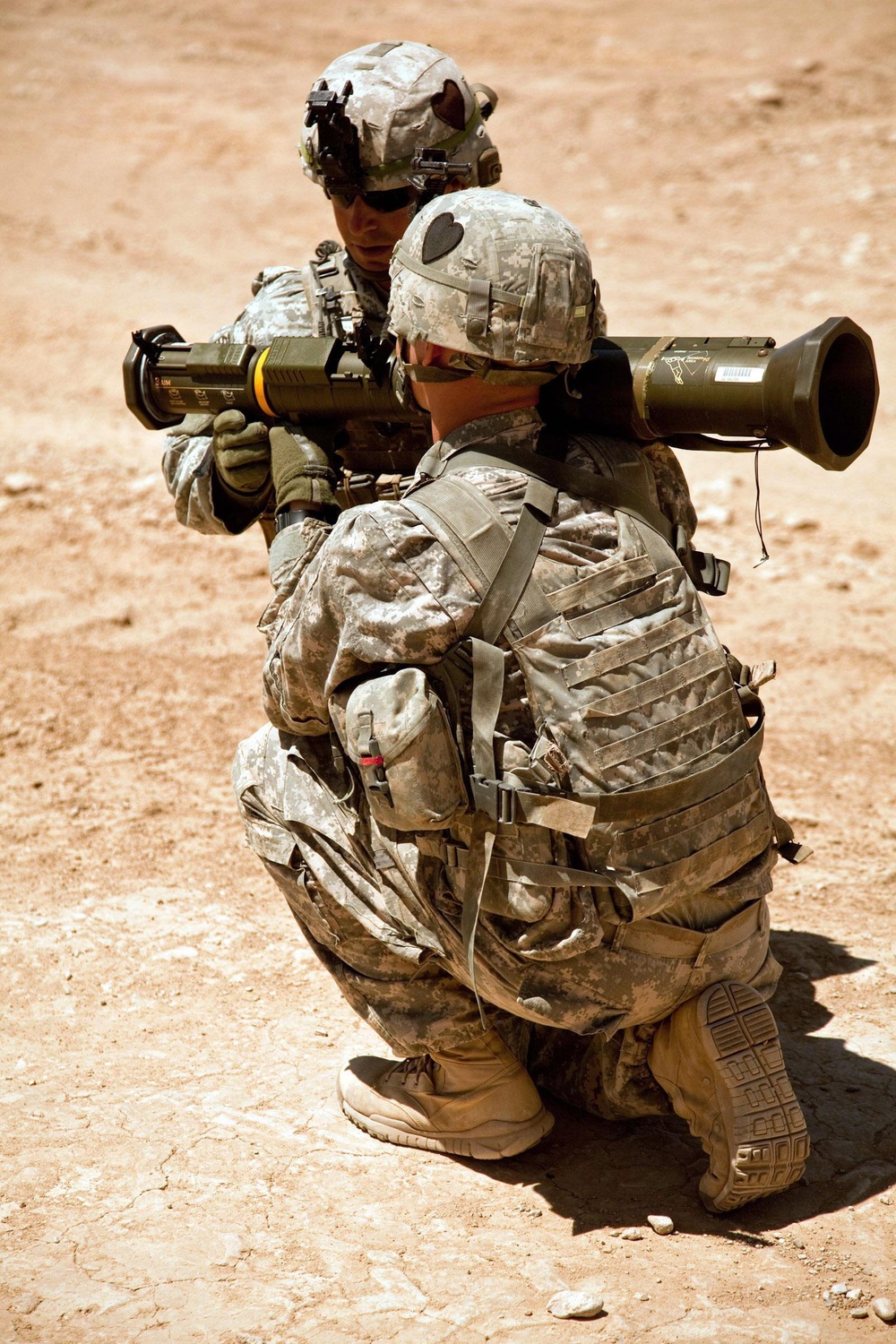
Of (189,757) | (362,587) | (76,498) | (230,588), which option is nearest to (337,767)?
(362,587)

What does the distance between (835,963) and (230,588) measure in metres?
3.94

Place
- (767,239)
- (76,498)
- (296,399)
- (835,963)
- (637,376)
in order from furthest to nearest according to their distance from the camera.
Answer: (767,239) < (76,498) < (835,963) < (296,399) < (637,376)

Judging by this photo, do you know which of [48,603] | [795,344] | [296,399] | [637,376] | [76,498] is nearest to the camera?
[795,344]

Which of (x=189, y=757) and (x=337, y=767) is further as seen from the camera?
(x=189, y=757)

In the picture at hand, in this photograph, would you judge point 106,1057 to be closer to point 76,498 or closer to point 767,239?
point 76,498

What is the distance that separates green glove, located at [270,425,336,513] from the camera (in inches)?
137

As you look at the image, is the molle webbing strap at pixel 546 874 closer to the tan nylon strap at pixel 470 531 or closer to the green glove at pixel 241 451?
the tan nylon strap at pixel 470 531

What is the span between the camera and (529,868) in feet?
9.36

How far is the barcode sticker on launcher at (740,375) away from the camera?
9.37 ft

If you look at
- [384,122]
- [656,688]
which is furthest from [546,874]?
[384,122]

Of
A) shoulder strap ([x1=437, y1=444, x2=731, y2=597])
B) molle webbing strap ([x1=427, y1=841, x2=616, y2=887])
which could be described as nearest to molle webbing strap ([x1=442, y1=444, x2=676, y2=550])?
shoulder strap ([x1=437, y1=444, x2=731, y2=597])

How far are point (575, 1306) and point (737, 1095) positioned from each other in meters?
0.53

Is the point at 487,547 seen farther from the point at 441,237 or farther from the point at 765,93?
the point at 765,93

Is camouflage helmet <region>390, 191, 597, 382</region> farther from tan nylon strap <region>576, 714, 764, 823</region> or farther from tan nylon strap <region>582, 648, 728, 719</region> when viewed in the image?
tan nylon strap <region>576, 714, 764, 823</region>
